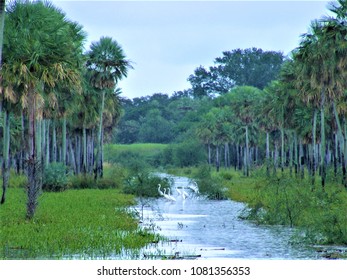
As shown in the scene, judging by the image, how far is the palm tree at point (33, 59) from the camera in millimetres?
29516

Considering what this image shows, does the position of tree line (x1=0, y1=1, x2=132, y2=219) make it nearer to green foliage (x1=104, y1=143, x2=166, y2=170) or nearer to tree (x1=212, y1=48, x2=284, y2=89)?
green foliage (x1=104, y1=143, x2=166, y2=170)

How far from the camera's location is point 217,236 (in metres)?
27.0

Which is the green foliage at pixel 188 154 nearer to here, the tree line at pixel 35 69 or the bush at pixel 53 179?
the tree line at pixel 35 69

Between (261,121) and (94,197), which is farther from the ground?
(261,121)

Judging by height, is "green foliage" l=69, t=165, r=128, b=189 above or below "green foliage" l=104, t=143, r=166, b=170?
below

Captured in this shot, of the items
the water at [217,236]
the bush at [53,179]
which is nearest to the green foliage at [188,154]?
the bush at [53,179]

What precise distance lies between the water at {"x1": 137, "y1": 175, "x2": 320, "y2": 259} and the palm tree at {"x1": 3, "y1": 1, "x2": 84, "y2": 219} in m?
4.96

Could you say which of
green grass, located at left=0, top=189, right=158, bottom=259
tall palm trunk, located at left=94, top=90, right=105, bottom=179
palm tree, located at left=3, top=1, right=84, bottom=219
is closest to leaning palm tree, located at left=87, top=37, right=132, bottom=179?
tall palm trunk, located at left=94, top=90, right=105, bottom=179

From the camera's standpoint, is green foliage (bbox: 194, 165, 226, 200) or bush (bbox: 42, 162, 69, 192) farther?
bush (bbox: 42, 162, 69, 192)

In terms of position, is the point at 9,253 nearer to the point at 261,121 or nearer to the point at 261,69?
the point at 261,121

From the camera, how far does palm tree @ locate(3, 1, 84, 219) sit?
29.5m

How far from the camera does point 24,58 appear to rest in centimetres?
3069
